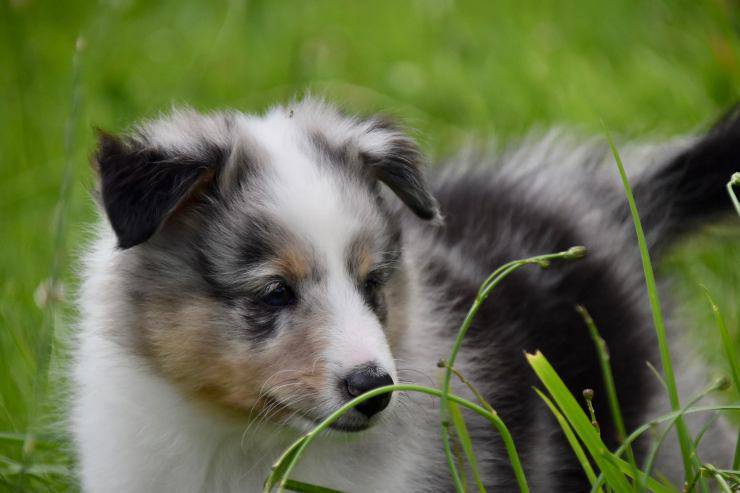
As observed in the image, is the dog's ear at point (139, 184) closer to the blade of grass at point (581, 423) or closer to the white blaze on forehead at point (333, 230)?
the white blaze on forehead at point (333, 230)

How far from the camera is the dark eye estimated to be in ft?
11.2

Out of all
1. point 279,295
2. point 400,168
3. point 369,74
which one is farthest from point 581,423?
point 369,74

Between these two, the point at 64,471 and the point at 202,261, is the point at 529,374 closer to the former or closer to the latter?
the point at 202,261

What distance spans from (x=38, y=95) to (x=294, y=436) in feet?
15.9

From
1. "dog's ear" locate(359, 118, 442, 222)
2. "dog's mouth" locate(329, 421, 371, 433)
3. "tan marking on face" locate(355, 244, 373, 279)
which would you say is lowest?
"dog's mouth" locate(329, 421, 371, 433)

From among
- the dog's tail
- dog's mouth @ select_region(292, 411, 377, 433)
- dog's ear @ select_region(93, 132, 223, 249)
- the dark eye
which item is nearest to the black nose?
dog's mouth @ select_region(292, 411, 377, 433)

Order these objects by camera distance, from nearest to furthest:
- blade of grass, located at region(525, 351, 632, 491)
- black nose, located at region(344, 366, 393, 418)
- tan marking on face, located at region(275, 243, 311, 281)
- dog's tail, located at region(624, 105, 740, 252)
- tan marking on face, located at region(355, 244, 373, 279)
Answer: blade of grass, located at region(525, 351, 632, 491)
black nose, located at region(344, 366, 393, 418)
tan marking on face, located at region(275, 243, 311, 281)
tan marking on face, located at region(355, 244, 373, 279)
dog's tail, located at region(624, 105, 740, 252)

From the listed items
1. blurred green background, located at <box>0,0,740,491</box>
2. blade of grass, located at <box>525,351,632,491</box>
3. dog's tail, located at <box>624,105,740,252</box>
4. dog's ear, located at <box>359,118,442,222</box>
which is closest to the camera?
blade of grass, located at <box>525,351,632,491</box>

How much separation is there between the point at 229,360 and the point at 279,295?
0.77ft

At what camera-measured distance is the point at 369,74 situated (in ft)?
26.0

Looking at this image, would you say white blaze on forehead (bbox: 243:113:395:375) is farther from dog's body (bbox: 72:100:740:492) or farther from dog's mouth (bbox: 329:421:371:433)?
dog's mouth (bbox: 329:421:371:433)

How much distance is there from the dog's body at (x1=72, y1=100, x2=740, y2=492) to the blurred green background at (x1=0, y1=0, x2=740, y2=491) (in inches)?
37.0

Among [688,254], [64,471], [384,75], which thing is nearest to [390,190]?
[64,471]

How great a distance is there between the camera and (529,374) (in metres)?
4.27
